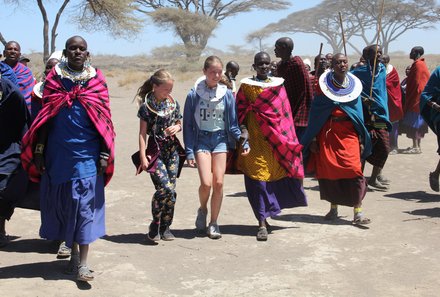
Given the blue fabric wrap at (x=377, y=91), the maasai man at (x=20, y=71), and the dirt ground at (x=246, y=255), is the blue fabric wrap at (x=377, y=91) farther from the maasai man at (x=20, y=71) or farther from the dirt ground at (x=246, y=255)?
the maasai man at (x=20, y=71)

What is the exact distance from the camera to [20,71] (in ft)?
25.4

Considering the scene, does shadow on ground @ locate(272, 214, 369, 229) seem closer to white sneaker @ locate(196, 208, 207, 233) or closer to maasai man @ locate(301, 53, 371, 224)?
maasai man @ locate(301, 53, 371, 224)

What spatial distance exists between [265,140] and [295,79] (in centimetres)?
134

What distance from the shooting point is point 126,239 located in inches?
268

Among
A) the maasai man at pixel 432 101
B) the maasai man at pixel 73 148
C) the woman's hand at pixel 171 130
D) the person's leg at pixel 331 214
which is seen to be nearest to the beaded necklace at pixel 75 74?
the maasai man at pixel 73 148

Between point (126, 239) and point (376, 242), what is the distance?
7.92 ft

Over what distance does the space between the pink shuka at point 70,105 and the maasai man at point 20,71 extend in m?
1.92

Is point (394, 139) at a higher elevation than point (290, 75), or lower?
lower

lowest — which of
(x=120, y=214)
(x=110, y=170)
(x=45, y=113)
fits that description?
(x=120, y=214)

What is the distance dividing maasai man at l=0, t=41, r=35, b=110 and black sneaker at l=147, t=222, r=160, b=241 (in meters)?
1.86

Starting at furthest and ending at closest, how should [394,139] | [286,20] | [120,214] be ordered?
[286,20] → [394,139] → [120,214]

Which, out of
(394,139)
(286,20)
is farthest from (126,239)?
(286,20)

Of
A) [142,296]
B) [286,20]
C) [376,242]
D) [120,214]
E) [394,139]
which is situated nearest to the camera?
[142,296]

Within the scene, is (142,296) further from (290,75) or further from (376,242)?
(290,75)
